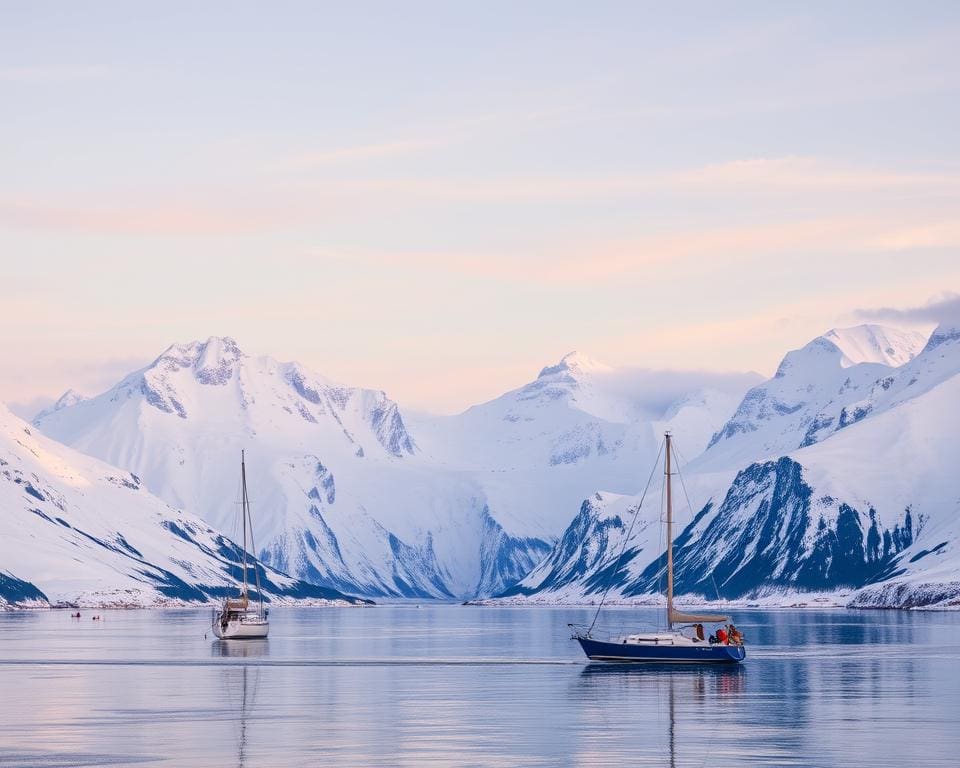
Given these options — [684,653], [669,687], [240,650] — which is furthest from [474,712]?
[240,650]

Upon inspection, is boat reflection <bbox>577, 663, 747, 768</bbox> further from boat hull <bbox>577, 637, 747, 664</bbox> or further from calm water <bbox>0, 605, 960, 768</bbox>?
boat hull <bbox>577, 637, 747, 664</bbox>

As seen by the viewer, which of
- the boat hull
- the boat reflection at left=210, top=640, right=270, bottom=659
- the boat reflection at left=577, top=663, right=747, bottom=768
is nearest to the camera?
the boat reflection at left=577, top=663, right=747, bottom=768

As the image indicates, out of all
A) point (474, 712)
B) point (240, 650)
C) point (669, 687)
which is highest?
point (240, 650)

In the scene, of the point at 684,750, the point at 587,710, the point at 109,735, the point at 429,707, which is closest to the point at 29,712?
the point at 109,735

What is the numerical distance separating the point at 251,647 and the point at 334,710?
291 ft

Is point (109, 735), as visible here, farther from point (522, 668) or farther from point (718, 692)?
point (522, 668)

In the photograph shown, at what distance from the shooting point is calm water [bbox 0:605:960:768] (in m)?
80.1

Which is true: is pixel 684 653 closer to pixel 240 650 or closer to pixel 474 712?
pixel 474 712

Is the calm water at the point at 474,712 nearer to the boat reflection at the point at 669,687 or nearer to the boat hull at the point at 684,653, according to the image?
the boat reflection at the point at 669,687

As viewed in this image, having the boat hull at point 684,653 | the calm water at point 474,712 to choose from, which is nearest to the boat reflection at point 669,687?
the calm water at point 474,712

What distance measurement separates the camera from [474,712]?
101 m

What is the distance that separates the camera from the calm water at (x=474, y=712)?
263 feet

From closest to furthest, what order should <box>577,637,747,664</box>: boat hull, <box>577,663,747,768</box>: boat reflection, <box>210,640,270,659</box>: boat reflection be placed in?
<box>577,663,747,768</box>: boat reflection
<box>577,637,747,664</box>: boat hull
<box>210,640,270,659</box>: boat reflection

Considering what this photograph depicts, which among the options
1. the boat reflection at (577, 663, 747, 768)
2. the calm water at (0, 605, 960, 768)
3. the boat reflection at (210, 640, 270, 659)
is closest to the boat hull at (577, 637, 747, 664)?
the boat reflection at (577, 663, 747, 768)
